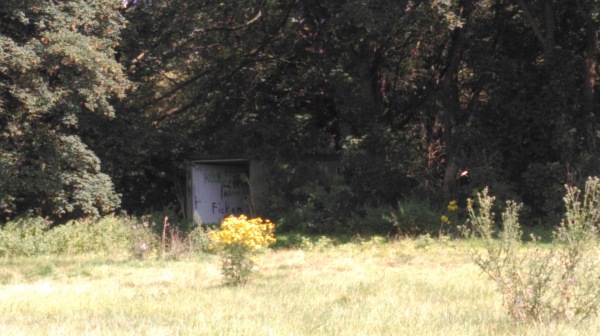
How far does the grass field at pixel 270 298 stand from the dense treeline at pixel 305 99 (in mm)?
4108

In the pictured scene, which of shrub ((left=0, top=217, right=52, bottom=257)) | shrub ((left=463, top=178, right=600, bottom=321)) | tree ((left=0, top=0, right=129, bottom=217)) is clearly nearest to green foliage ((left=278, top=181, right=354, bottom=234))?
tree ((left=0, top=0, right=129, bottom=217))

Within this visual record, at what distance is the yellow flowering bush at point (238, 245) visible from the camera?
864cm

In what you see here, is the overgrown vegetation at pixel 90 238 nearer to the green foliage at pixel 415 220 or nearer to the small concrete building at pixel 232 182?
the small concrete building at pixel 232 182

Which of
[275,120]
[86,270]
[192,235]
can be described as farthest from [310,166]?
[86,270]

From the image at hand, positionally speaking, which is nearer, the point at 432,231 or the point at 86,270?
the point at 86,270

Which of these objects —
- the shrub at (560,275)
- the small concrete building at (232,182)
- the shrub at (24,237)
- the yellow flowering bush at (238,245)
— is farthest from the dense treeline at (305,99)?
the shrub at (560,275)

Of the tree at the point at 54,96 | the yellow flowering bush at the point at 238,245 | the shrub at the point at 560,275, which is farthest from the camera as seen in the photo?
the tree at the point at 54,96

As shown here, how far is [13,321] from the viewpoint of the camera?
6516 millimetres

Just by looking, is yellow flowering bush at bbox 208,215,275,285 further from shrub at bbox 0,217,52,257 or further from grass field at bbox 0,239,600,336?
shrub at bbox 0,217,52,257

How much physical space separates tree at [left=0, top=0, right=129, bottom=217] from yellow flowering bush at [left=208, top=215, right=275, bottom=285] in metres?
7.71

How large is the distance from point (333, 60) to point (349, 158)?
3650mm

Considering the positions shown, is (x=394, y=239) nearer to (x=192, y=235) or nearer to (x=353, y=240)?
(x=353, y=240)

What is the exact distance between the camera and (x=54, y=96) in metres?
15.0

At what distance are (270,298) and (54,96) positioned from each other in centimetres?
991
